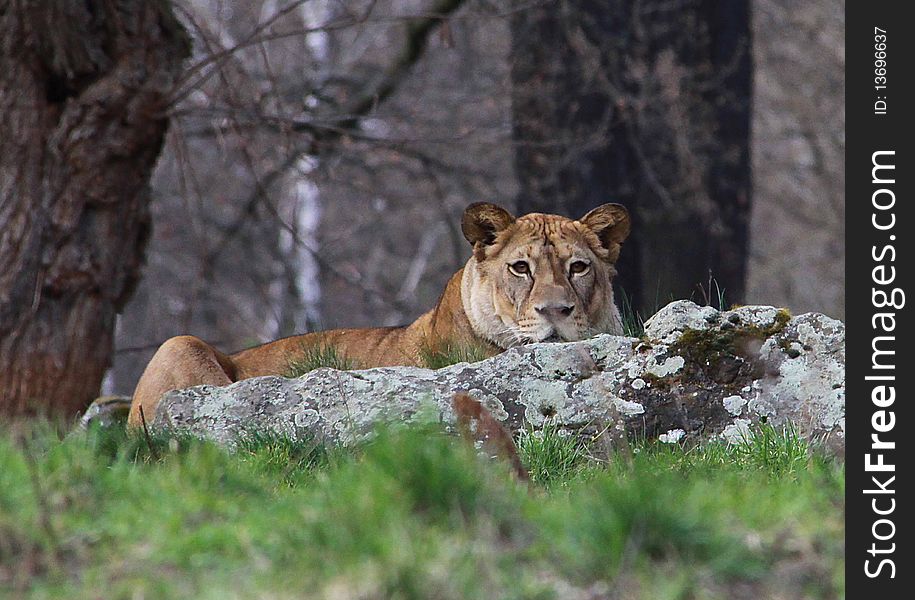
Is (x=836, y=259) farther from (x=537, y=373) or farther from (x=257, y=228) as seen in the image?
(x=537, y=373)

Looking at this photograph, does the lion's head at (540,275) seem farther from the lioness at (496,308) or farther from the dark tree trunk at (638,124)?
the dark tree trunk at (638,124)

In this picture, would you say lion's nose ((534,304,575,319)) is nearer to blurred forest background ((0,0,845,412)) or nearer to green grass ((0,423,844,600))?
blurred forest background ((0,0,845,412))

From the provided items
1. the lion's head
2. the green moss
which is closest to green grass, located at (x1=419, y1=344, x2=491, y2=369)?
the lion's head

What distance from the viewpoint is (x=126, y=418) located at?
7277 mm

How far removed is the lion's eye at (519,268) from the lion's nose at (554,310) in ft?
0.97

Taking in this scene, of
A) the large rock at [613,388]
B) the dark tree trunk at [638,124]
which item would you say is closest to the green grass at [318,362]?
the large rock at [613,388]

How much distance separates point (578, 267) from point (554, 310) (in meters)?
0.38

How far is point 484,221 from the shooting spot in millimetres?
6906

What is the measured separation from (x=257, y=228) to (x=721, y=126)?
9911 millimetres

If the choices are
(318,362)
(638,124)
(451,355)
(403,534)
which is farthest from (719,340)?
(638,124)

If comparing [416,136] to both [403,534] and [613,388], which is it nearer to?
[613,388]

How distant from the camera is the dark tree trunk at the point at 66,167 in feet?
26.9

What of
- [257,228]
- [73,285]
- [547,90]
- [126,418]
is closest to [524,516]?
[126,418]

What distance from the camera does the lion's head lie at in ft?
21.2
